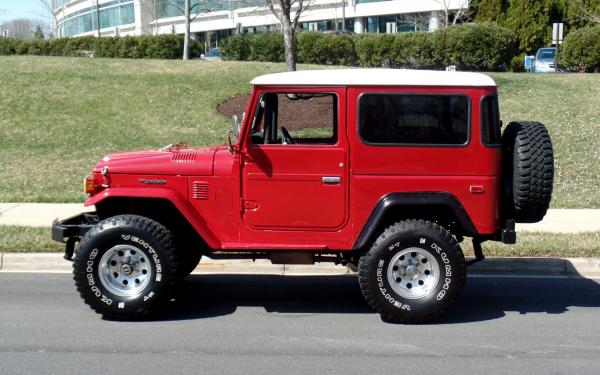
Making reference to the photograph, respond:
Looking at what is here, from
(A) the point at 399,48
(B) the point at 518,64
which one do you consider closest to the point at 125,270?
(A) the point at 399,48

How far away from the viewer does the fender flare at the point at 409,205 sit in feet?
23.2

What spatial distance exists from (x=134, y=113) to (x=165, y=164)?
42.2ft

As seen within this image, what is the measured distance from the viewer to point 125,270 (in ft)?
23.8

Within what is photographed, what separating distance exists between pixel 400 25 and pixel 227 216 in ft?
190

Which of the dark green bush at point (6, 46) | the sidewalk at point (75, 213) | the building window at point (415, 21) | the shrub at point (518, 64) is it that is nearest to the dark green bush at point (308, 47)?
the dark green bush at point (6, 46)

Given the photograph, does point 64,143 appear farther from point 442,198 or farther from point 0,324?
point 442,198

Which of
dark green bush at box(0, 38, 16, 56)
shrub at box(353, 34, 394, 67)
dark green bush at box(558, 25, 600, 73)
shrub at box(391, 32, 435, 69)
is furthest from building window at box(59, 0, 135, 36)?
dark green bush at box(558, 25, 600, 73)

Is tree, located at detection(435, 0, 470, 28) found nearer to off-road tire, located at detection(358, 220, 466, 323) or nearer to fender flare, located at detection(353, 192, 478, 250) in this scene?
fender flare, located at detection(353, 192, 478, 250)

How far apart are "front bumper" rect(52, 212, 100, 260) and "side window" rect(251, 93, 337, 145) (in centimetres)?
170

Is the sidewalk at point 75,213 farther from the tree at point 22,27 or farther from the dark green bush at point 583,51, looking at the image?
the tree at point 22,27

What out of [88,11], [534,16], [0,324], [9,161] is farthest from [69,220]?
[88,11]

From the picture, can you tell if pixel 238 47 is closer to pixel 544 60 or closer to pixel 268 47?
pixel 268 47

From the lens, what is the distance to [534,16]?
4372cm

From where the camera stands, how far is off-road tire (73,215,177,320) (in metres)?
7.14
